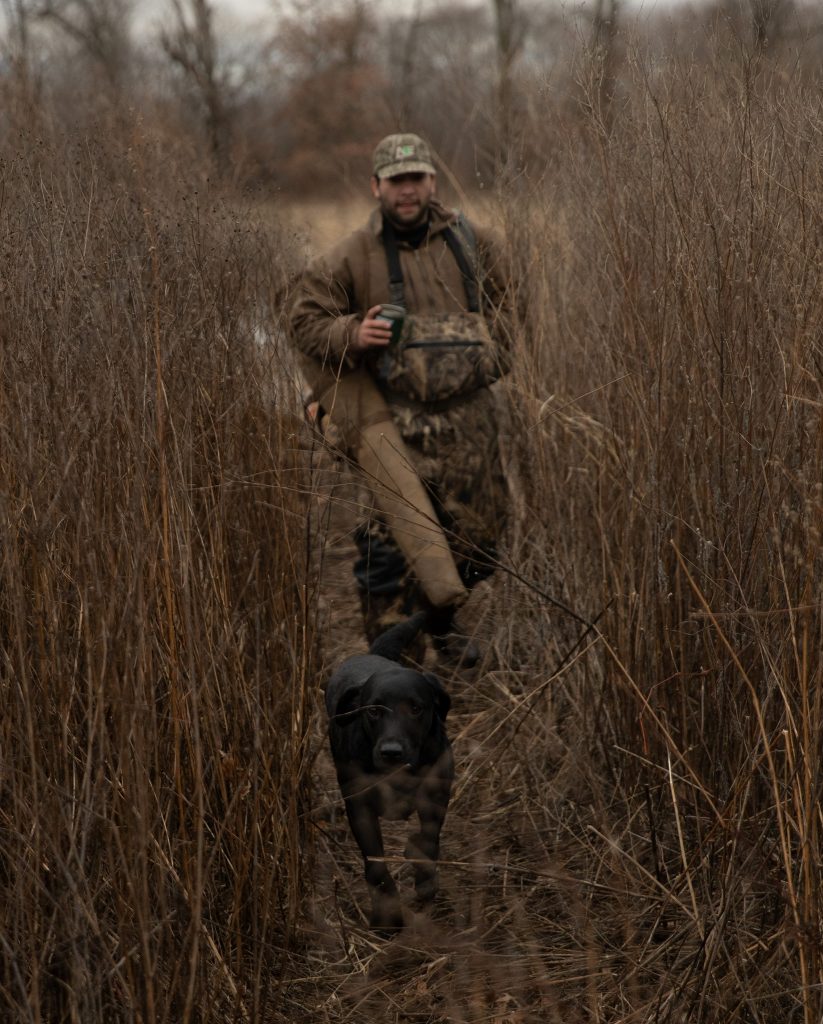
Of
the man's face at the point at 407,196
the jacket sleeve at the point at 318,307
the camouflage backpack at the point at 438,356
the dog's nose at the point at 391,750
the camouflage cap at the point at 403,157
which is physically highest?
the camouflage cap at the point at 403,157

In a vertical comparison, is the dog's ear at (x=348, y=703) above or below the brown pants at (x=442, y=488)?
below

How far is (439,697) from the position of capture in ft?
9.88

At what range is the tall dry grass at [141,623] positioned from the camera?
198 centimetres

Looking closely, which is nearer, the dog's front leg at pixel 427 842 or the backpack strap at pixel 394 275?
the dog's front leg at pixel 427 842

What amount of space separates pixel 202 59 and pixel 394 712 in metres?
10.8

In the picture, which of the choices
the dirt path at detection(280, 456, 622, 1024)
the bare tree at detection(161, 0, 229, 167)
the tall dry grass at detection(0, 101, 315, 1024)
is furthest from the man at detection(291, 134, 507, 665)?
the bare tree at detection(161, 0, 229, 167)

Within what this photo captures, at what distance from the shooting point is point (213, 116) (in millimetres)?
10289

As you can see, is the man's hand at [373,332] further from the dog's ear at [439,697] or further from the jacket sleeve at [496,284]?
the dog's ear at [439,697]

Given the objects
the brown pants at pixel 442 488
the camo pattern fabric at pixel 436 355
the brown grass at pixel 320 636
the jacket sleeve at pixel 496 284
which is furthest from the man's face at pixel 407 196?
the brown grass at pixel 320 636

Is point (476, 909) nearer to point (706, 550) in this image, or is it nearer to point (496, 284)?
point (706, 550)

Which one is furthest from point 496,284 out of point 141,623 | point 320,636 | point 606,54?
point 141,623

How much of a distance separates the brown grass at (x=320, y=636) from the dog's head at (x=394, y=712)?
11 cm

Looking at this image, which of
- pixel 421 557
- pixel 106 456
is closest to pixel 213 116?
pixel 421 557

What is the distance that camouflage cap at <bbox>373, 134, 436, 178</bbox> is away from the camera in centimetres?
436
